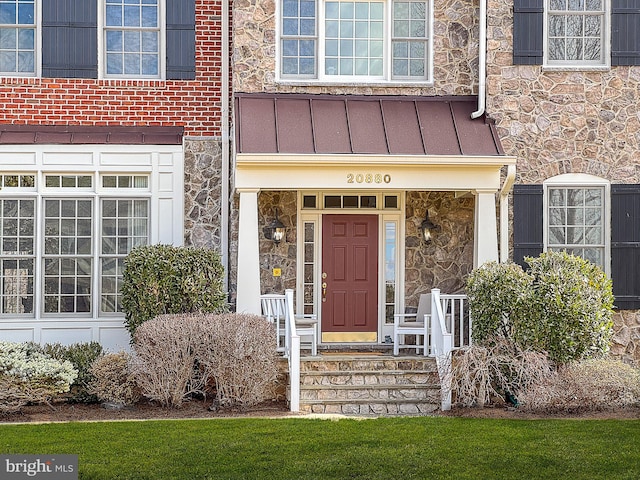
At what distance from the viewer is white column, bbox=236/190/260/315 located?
12109mm

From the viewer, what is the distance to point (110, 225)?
13.5m

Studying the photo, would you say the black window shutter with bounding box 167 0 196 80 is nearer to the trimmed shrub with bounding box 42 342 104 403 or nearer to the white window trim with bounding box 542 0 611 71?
the trimmed shrub with bounding box 42 342 104 403

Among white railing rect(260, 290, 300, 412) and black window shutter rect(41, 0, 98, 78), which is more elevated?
black window shutter rect(41, 0, 98, 78)

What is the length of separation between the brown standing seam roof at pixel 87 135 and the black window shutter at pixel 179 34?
0.90 m

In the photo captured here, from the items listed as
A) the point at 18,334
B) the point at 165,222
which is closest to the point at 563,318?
the point at 165,222

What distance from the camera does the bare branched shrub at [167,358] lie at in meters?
11.0

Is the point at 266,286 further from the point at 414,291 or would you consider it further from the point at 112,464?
the point at 112,464

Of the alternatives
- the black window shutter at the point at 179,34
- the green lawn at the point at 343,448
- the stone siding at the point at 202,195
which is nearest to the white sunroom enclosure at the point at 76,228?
the stone siding at the point at 202,195

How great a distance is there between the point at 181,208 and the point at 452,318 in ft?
14.0

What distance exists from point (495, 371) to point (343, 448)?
2.97m

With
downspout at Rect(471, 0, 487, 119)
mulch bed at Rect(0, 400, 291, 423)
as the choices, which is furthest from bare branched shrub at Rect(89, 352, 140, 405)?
downspout at Rect(471, 0, 487, 119)

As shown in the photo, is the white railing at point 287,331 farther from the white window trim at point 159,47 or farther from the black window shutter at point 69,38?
the black window shutter at point 69,38

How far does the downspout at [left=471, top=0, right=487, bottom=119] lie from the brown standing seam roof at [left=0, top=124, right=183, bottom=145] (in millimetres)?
4370

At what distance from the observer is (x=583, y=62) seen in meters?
13.4
